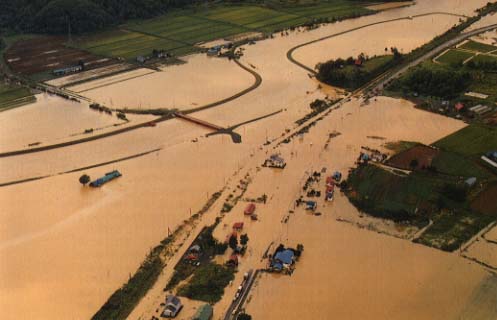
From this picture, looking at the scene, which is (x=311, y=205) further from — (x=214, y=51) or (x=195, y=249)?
(x=214, y=51)

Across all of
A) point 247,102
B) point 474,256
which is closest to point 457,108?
point 247,102

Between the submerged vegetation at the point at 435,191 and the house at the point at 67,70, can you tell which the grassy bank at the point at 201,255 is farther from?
the house at the point at 67,70

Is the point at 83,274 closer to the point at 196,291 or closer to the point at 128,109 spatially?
the point at 196,291

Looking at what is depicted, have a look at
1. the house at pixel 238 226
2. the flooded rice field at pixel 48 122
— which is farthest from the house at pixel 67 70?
the house at pixel 238 226

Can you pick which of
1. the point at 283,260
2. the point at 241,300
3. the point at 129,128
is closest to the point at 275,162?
the point at 283,260

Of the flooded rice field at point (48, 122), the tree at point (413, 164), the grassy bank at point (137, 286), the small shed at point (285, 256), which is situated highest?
the tree at point (413, 164)

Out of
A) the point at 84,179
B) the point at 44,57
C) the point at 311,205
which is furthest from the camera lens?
the point at 44,57

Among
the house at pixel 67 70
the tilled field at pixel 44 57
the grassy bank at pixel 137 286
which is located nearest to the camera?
the grassy bank at pixel 137 286
